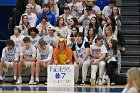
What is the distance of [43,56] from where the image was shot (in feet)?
49.3

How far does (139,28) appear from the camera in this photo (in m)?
17.0

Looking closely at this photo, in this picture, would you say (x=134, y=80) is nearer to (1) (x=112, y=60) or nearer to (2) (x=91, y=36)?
(1) (x=112, y=60)

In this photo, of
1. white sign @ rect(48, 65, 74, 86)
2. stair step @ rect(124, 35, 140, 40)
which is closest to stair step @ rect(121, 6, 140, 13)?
stair step @ rect(124, 35, 140, 40)

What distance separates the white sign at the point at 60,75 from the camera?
14.2 metres

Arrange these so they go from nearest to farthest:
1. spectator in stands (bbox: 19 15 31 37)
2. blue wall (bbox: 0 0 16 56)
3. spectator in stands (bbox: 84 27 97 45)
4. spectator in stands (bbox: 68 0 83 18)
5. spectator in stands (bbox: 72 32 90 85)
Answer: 1. spectator in stands (bbox: 72 32 90 85)
2. spectator in stands (bbox: 84 27 97 45)
3. spectator in stands (bbox: 19 15 31 37)
4. spectator in stands (bbox: 68 0 83 18)
5. blue wall (bbox: 0 0 16 56)

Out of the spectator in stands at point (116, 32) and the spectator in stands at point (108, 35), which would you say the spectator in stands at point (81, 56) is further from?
the spectator in stands at point (116, 32)

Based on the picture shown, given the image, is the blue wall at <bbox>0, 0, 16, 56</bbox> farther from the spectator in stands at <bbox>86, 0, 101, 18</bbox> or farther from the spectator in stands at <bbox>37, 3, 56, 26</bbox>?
the spectator in stands at <bbox>86, 0, 101, 18</bbox>

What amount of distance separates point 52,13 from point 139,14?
3425 millimetres

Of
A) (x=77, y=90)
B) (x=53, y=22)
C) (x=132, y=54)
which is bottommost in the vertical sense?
(x=77, y=90)

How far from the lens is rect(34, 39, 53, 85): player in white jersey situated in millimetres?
14766

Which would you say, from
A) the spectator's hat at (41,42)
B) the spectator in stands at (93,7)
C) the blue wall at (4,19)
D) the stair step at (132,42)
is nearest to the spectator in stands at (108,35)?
the spectator in stands at (93,7)

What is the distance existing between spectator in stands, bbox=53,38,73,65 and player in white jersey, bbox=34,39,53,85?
259 mm

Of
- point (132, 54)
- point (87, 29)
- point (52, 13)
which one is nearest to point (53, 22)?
point (52, 13)

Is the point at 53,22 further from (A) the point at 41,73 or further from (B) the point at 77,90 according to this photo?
(B) the point at 77,90
